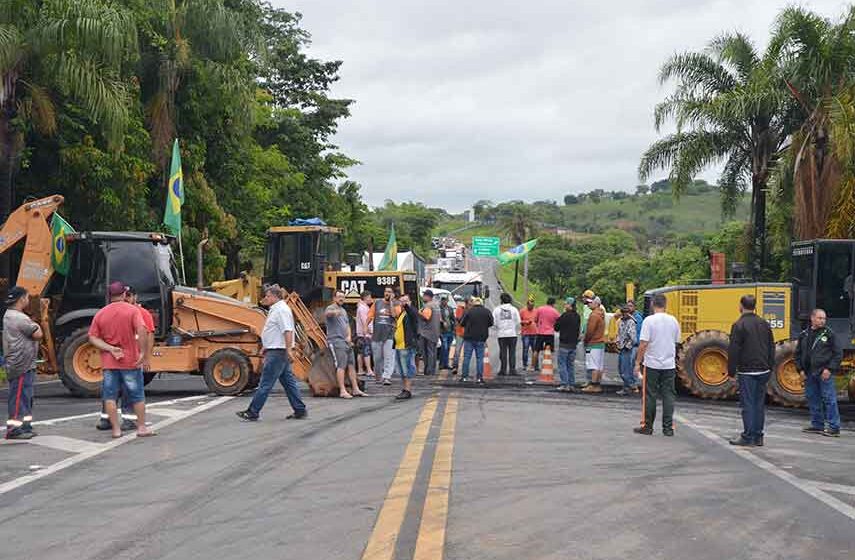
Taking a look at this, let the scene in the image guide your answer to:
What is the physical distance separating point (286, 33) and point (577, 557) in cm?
4881

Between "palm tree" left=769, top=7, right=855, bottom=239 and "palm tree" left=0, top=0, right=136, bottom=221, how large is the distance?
646 inches

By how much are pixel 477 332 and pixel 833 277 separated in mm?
6900

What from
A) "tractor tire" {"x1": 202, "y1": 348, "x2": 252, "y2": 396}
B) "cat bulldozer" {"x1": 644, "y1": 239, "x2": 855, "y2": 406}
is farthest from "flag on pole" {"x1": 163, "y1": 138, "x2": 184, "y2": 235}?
"cat bulldozer" {"x1": 644, "y1": 239, "x2": 855, "y2": 406}

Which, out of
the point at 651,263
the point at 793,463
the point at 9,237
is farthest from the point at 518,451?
the point at 651,263

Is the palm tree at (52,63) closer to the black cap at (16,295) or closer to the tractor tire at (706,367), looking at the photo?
the black cap at (16,295)

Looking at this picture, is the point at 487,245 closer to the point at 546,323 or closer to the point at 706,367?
the point at 546,323

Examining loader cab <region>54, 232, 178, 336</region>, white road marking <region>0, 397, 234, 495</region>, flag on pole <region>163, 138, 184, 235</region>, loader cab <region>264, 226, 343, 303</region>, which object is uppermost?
flag on pole <region>163, 138, 184, 235</region>

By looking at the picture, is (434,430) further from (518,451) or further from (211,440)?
(211,440)

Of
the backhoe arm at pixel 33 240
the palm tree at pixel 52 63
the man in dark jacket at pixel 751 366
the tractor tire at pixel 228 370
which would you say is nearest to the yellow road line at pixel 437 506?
the man in dark jacket at pixel 751 366

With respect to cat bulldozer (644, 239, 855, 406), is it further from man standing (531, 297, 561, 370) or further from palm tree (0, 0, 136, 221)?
palm tree (0, 0, 136, 221)

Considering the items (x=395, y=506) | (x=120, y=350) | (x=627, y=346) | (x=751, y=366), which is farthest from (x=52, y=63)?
(x=395, y=506)

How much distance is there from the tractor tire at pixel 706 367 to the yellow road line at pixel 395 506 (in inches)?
299

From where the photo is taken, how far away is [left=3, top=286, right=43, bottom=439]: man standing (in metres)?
12.5

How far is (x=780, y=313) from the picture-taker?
62.3 ft
